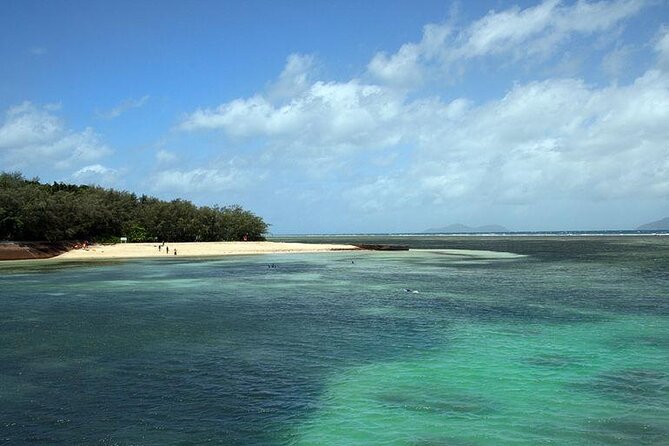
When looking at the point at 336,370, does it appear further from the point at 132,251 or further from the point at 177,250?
the point at 177,250

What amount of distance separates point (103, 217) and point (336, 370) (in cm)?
8219

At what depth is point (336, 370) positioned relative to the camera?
594 inches

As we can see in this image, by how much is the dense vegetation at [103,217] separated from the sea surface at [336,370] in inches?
1981

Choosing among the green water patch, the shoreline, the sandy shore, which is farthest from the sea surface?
the sandy shore

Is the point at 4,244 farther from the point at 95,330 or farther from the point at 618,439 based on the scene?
the point at 618,439

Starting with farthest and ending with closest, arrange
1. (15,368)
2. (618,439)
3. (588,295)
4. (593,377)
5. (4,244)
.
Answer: (4,244)
(588,295)
(15,368)
(593,377)
(618,439)

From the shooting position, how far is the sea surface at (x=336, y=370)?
10.7 metres

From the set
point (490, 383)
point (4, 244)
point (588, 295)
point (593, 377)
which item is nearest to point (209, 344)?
point (490, 383)

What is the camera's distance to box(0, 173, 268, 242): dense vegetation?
2901 inches

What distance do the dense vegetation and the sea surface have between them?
165 feet

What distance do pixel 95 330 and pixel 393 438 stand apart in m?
15.1

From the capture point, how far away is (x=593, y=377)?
46.8ft

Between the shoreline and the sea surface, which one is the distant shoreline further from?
the sea surface

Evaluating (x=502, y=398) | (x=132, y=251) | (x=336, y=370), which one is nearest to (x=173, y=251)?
(x=132, y=251)
